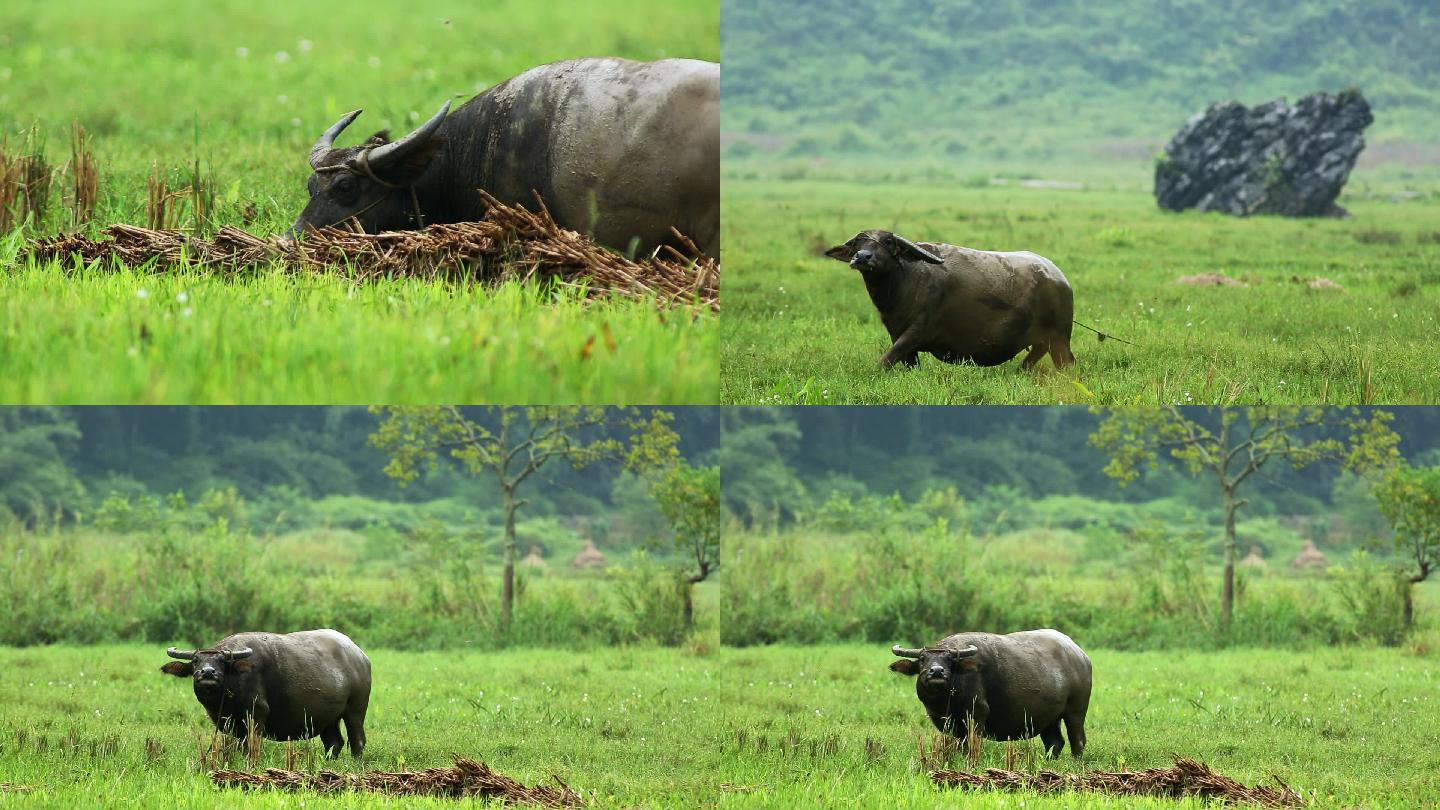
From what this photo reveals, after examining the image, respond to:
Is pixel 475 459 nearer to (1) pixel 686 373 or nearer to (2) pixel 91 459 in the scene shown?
(2) pixel 91 459

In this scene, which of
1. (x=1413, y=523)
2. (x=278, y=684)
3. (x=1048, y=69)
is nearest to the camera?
(x=278, y=684)

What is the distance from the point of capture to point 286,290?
885cm

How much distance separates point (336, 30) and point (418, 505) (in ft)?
26.3

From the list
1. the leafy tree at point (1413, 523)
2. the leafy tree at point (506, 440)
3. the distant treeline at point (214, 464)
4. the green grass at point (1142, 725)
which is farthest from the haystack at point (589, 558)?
the leafy tree at point (1413, 523)

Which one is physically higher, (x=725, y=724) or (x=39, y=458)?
(x=39, y=458)

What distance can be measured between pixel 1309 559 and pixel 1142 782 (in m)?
12.7

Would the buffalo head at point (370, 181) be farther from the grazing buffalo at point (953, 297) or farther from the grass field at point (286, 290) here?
the grazing buffalo at point (953, 297)

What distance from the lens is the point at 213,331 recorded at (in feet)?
26.2

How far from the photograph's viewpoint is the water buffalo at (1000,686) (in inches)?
405

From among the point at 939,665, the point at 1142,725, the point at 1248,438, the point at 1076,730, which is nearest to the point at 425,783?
the point at 939,665

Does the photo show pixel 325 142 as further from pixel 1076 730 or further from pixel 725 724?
pixel 1076 730

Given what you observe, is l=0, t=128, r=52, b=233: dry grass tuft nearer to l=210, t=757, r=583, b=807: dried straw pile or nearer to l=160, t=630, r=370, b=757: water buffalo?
l=160, t=630, r=370, b=757: water buffalo

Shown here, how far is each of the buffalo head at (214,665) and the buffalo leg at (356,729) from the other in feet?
2.93

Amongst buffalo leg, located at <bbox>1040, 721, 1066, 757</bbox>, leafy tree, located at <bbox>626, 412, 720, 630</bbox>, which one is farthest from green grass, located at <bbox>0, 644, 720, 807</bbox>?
buffalo leg, located at <bbox>1040, 721, 1066, 757</bbox>
